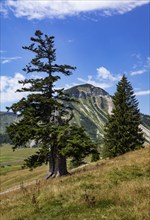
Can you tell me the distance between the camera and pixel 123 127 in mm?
52312

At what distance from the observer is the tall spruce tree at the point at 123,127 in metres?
52.1

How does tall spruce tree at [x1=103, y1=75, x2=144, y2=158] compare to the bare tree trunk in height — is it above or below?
above

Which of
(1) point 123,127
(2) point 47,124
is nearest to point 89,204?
(2) point 47,124

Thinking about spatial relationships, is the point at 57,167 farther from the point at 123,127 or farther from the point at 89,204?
the point at 123,127

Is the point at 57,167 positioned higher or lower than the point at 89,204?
higher

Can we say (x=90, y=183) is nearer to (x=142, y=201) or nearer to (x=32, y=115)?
(x=142, y=201)

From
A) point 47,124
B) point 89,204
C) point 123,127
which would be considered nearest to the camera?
point 89,204

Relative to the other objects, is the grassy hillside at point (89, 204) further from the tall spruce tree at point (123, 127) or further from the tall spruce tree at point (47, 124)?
the tall spruce tree at point (123, 127)

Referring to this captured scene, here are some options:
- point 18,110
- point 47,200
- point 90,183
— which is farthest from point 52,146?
point 47,200

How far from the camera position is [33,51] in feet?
109

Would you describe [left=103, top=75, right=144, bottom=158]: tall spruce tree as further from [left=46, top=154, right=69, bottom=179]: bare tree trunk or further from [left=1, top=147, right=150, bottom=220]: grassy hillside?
[left=1, top=147, right=150, bottom=220]: grassy hillside

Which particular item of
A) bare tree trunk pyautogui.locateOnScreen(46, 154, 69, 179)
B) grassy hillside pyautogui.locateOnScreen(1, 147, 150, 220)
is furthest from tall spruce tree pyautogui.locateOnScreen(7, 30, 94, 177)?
grassy hillside pyautogui.locateOnScreen(1, 147, 150, 220)

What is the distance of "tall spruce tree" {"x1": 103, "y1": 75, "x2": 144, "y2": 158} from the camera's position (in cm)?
5212

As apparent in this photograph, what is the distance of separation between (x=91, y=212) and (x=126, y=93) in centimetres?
4604
